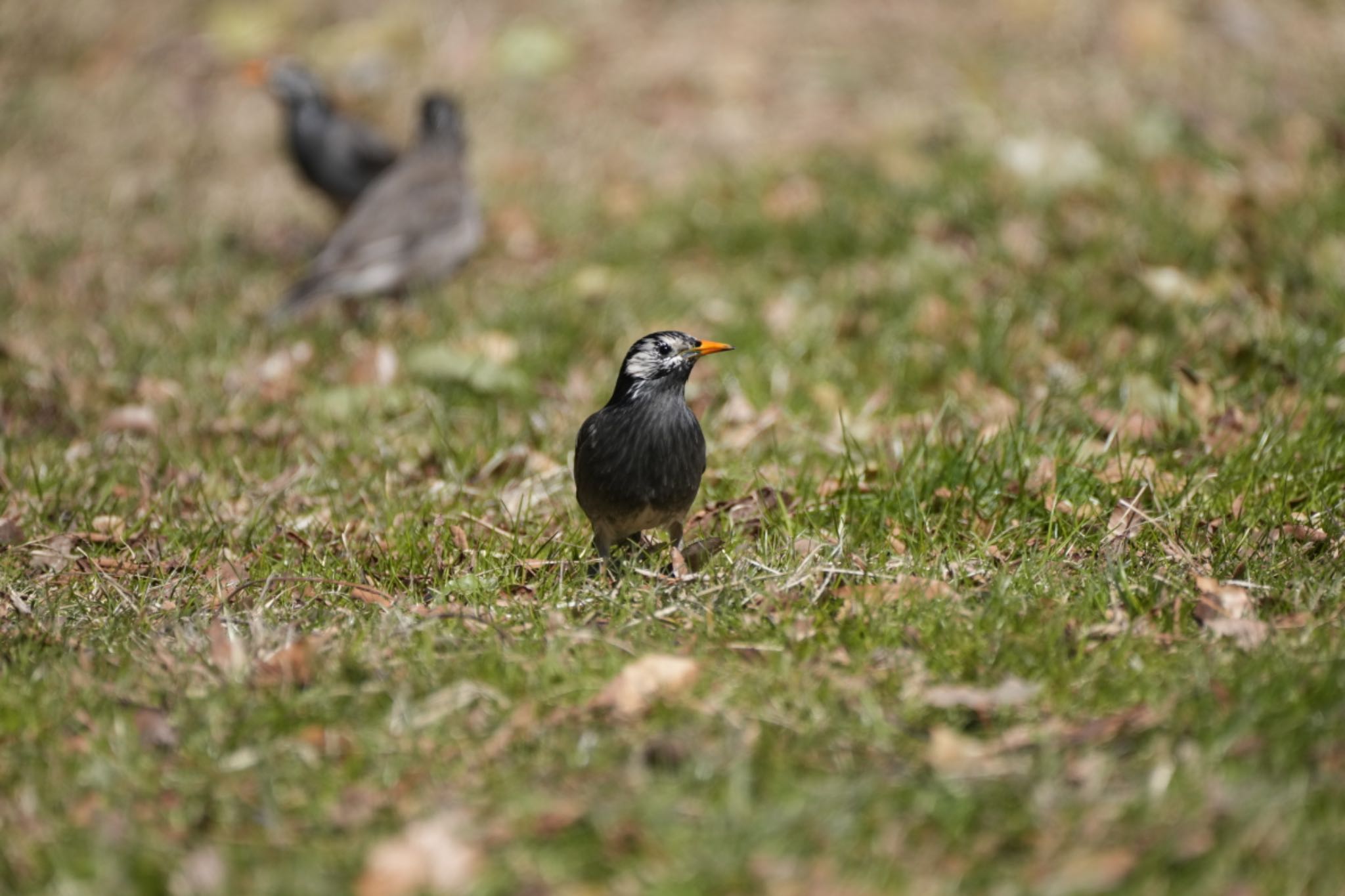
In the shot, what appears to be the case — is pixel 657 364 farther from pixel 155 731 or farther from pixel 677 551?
pixel 155 731

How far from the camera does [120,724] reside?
309cm

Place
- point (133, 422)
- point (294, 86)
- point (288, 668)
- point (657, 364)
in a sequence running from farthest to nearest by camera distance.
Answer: point (294, 86), point (133, 422), point (657, 364), point (288, 668)

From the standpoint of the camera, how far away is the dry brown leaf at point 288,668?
3305 mm

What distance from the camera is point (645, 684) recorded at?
3203 mm

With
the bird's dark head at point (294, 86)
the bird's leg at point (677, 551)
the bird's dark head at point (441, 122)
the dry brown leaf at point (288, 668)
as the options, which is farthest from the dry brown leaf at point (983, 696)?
the bird's dark head at point (294, 86)

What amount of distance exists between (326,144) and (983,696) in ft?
26.1

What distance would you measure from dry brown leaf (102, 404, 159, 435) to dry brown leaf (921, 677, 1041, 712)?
13.0 feet

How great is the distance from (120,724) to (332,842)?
2.32ft

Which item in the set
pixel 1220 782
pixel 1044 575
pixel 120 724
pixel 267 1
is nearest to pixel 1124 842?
pixel 1220 782

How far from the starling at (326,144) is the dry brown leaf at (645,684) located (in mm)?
7220

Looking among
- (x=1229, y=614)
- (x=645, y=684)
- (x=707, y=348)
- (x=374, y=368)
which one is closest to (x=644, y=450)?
(x=707, y=348)

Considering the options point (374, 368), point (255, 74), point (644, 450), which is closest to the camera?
point (644, 450)

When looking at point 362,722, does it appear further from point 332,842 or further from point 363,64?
point 363,64

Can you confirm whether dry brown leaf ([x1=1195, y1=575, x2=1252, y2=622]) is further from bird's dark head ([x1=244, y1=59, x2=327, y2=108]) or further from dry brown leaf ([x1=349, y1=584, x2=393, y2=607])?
bird's dark head ([x1=244, y1=59, x2=327, y2=108])
